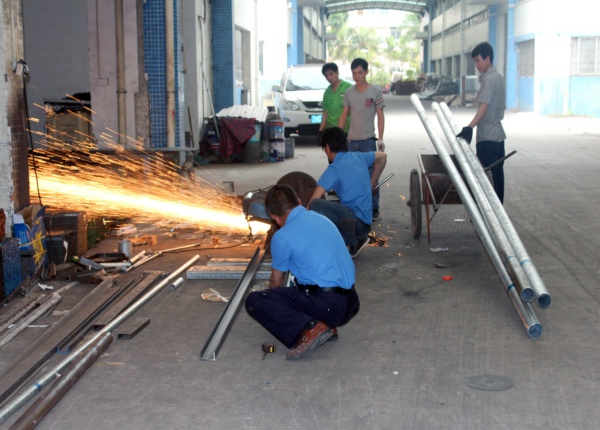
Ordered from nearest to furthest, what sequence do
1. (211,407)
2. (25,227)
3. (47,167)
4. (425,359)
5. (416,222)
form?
(211,407), (425,359), (25,227), (416,222), (47,167)

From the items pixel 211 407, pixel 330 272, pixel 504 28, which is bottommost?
pixel 211 407

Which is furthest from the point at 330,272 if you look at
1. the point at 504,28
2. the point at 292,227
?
the point at 504,28

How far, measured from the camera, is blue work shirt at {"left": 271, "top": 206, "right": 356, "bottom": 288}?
5309 mm

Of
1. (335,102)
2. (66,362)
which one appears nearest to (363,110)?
(335,102)

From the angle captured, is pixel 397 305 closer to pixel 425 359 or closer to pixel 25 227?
pixel 425 359

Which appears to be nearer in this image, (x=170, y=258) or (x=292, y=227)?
(x=292, y=227)

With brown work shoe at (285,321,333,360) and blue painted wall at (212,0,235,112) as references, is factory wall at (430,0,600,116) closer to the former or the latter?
blue painted wall at (212,0,235,112)

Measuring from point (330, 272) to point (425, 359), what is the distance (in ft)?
2.74

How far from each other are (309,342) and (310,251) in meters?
0.59

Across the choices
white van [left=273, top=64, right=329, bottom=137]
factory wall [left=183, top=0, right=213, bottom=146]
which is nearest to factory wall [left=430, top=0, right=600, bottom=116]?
white van [left=273, top=64, right=329, bottom=137]

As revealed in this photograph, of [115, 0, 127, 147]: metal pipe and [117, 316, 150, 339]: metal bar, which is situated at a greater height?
[115, 0, 127, 147]: metal pipe

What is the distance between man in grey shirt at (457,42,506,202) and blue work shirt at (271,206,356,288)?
4437 millimetres

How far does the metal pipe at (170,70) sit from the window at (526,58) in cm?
2481

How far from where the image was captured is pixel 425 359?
525 centimetres
